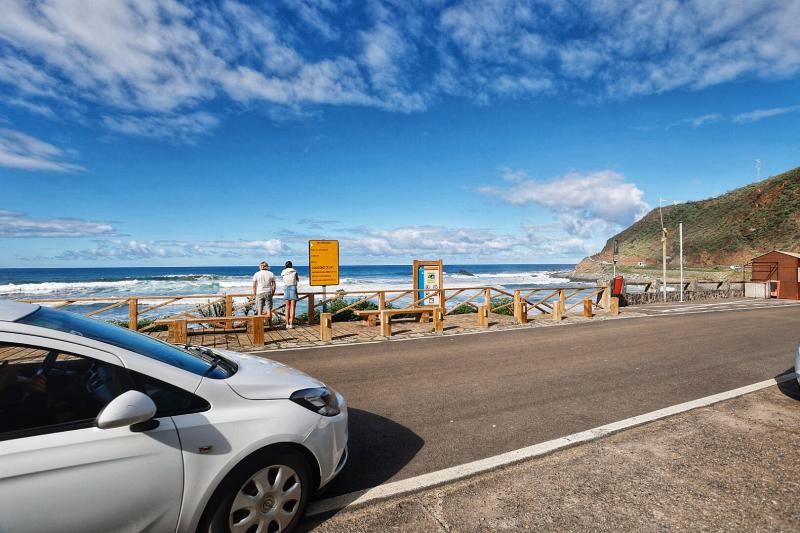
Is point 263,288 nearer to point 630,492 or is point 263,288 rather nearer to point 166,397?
point 166,397

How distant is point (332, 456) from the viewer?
120 inches

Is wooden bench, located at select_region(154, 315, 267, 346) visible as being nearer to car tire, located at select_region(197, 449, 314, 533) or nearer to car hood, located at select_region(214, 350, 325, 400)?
car hood, located at select_region(214, 350, 325, 400)

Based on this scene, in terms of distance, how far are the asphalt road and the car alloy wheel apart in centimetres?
67

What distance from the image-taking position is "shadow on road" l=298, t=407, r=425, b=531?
11.3ft

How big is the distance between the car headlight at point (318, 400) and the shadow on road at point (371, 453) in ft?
2.28

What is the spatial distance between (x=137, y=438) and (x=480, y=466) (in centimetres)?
261

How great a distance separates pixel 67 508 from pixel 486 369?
6019mm

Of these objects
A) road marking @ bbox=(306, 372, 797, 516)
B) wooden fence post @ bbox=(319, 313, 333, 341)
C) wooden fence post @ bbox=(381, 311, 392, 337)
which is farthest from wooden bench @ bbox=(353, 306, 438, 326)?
road marking @ bbox=(306, 372, 797, 516)

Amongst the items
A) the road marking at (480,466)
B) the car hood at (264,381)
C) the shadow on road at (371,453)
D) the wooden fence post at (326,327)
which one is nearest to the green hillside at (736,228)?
the wooden fence post at (326,327)

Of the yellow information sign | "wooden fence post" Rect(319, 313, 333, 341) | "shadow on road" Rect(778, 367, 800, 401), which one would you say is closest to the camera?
"shadow on road" Rect(778, 367, 800, 401)

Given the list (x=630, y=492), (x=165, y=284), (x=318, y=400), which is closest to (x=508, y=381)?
(x=630, y=492)

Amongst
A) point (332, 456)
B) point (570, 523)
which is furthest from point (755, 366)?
point (332, 456)

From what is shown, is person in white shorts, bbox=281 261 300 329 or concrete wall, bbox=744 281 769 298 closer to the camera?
person in white shorts, bbox=281 261 300 329

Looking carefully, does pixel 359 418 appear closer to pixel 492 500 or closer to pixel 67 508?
pixel 492 500
